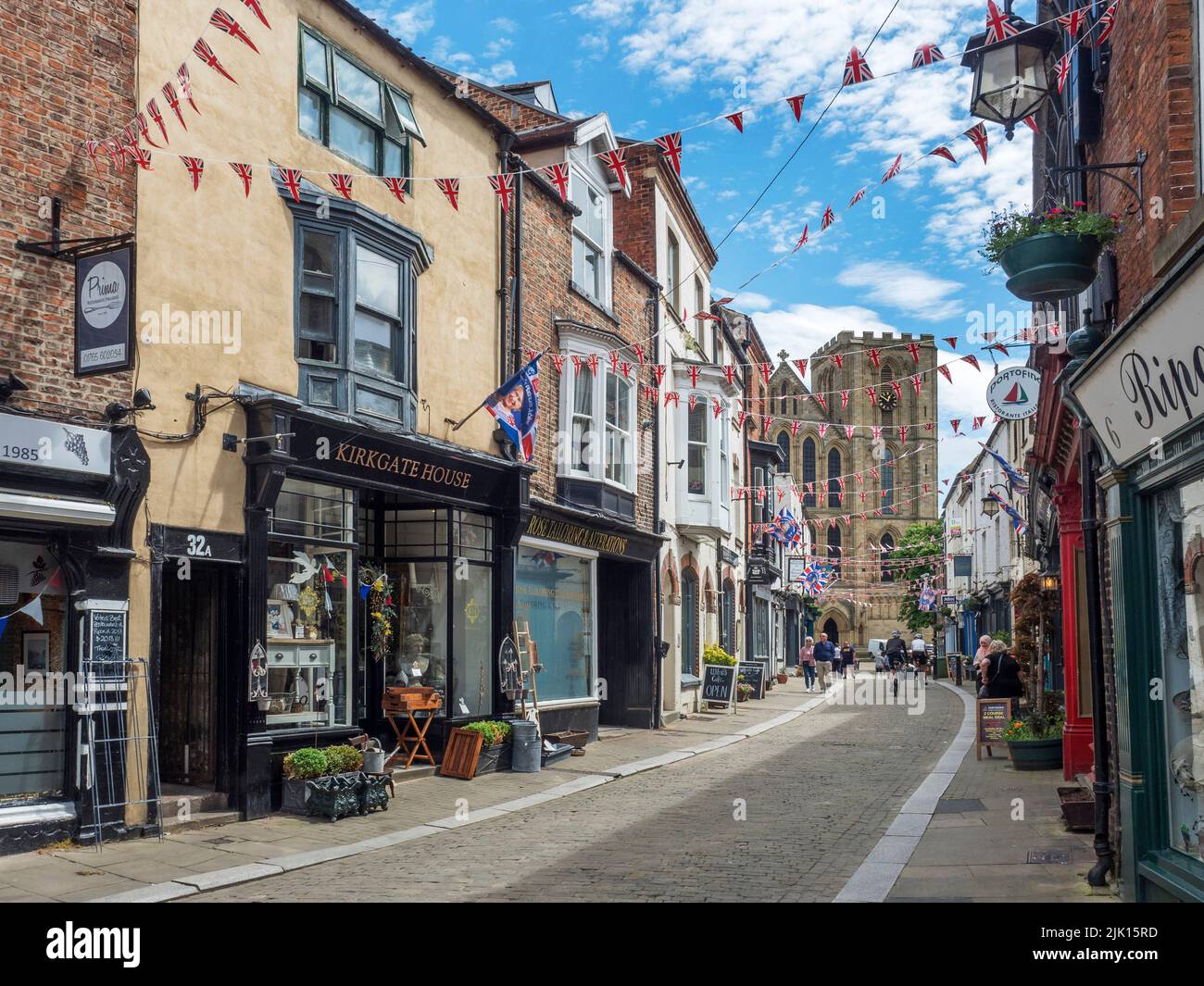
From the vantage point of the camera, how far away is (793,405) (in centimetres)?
8094

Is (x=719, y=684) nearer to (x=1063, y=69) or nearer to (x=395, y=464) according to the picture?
(x=395, y=464)

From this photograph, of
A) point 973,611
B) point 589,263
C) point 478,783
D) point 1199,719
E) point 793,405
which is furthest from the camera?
point 793,405

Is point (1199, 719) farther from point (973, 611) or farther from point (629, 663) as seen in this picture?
point (973, 611)

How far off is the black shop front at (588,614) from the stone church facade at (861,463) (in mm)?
55587

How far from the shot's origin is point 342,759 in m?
12.2

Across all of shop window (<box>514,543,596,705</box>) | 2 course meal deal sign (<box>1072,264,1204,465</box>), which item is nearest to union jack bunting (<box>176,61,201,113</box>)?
2 course meal deal sign (<box>1072,264,1204,465</box>)

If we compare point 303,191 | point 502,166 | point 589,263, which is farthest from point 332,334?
point 589,263

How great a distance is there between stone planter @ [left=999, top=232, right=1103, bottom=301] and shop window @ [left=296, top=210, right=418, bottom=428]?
7686mm

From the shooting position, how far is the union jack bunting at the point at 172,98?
417 inches

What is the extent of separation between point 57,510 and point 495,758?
7.29m

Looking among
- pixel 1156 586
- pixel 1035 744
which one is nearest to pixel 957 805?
pixel 1035 744

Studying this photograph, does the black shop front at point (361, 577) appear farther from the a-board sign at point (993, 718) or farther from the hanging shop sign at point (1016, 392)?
the a-board sign at point (993, 718)
